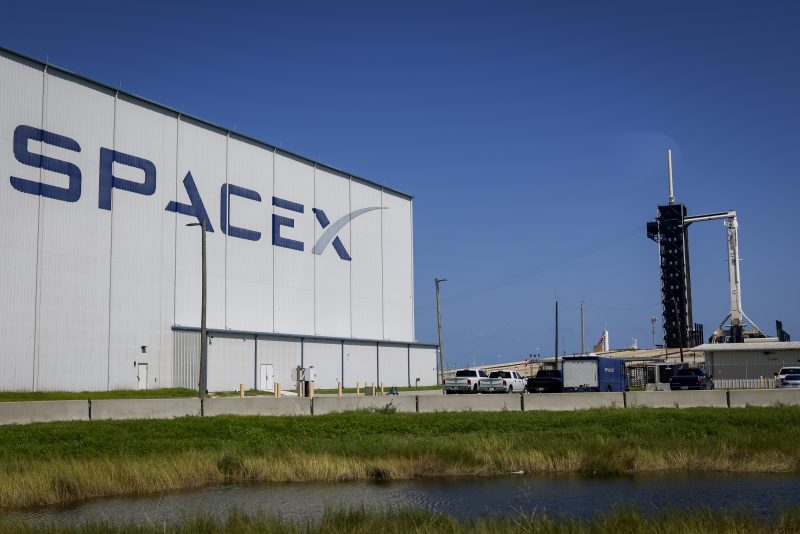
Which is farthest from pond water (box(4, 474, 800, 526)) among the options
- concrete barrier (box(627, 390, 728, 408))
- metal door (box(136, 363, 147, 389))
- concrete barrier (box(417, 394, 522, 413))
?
metal door (box(136, 363, 147, 389))

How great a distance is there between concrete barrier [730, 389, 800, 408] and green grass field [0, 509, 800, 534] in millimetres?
22223

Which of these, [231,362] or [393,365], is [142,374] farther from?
[393,365]

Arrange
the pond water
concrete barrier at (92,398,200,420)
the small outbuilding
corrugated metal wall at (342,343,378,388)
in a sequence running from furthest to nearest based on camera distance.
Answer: corrugated metal wall at (342,343,378,388) → the small outbuilding → concrete barrier at (92,398,200,420) → the pond water

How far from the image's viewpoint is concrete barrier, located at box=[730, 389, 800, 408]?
3638cm

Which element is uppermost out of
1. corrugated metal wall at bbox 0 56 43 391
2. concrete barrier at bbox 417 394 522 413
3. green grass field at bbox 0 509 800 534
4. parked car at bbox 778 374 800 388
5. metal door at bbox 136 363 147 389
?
corrugated metal wall at bbox 0 56 43 391

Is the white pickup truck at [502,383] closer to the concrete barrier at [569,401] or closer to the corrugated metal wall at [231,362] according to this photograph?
the corrugated metal wall at [231,362]

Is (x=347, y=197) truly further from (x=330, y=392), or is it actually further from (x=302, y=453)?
(x=302, y=453)

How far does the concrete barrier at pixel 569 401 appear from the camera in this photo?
3694cm

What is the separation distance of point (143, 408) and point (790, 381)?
127 ft

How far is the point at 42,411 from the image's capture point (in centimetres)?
3170

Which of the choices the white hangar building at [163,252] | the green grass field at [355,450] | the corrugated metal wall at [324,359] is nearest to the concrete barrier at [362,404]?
the green grass field at [355,450]

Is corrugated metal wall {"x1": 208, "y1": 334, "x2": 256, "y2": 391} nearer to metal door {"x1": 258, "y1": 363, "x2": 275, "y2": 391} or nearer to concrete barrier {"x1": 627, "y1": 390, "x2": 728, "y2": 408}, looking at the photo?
metal door {"x1": 258, "y1": 363, "x2": 275, "y2": 391}

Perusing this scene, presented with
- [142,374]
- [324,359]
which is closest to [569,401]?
[142,374]

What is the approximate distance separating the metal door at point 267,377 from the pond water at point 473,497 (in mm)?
38789
